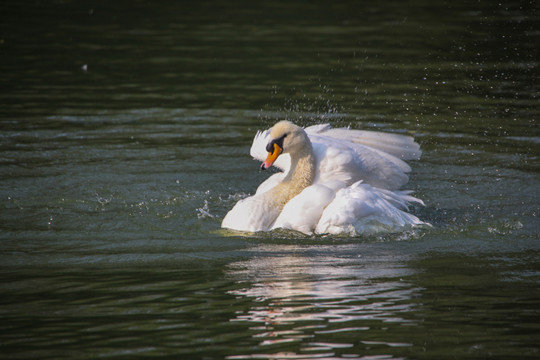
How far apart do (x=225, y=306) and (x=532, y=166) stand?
576cm

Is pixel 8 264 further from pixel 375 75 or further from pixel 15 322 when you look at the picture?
pixel 375 75

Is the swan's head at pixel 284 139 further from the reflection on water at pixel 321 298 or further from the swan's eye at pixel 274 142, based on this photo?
the reflection on water at pixel 321 298

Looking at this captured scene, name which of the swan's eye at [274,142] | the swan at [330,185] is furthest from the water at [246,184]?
the swan's eye at [274,142]

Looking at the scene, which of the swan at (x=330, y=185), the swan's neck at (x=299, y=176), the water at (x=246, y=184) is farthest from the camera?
the swan's neck at (x=299, y=176)

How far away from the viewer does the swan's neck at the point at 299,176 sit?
8812 millimetres

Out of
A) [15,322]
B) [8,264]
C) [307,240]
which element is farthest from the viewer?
[307,240]

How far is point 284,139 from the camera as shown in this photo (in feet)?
28.6

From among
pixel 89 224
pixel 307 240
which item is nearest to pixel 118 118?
pixel 89 224

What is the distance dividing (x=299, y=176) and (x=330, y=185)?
0.45 metres

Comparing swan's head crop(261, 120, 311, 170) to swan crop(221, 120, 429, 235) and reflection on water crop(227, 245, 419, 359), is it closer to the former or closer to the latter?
swan crop(221, 120, 429, 235)

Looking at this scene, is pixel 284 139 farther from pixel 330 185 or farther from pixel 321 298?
pixel 321 298

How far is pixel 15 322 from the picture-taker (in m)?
5.75

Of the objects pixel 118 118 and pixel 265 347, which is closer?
pixel 265 347

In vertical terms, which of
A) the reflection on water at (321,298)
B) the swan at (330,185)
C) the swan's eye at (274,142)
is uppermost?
the swan's eye at (274,142)
